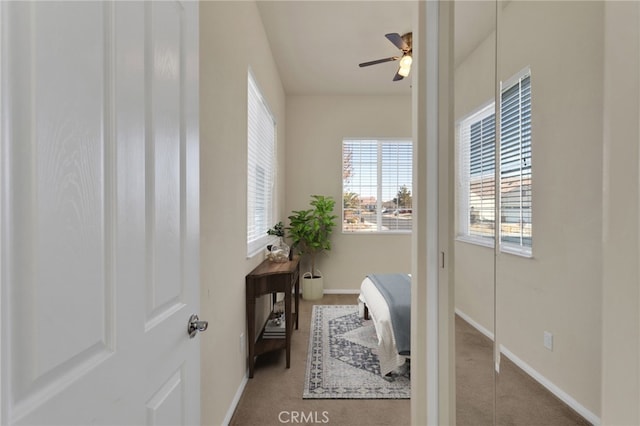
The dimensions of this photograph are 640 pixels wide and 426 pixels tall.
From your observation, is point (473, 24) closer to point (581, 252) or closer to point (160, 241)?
point (581, 252)

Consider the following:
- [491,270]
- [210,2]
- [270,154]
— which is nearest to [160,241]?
[491,270]

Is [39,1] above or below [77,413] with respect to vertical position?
above

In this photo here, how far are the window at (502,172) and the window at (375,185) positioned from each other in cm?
318

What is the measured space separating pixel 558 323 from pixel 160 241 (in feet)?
3.50

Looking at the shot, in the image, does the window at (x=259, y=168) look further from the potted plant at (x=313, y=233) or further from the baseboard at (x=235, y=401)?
the baseboard at (x=235, y=401)

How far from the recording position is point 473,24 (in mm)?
1238

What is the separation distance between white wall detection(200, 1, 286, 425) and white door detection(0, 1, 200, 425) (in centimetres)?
56

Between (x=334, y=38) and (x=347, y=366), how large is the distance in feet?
10.4

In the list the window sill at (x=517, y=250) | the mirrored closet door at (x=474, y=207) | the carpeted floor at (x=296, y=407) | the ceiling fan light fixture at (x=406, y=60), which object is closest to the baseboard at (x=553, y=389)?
the mirrored closet door at (x=474, y=207)

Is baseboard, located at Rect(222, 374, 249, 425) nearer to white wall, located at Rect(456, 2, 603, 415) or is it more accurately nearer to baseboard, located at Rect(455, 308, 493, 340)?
baseboard, located at Rect(455, 308, 493, 340)

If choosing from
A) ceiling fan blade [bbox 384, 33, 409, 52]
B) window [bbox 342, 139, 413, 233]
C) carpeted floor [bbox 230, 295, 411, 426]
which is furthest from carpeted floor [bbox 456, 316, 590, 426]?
window [bbox 342, 139, 413, 233]

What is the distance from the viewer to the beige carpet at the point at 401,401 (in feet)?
2.66

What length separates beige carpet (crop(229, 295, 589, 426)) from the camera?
2.66ft

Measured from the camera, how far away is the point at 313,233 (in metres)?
4.04
